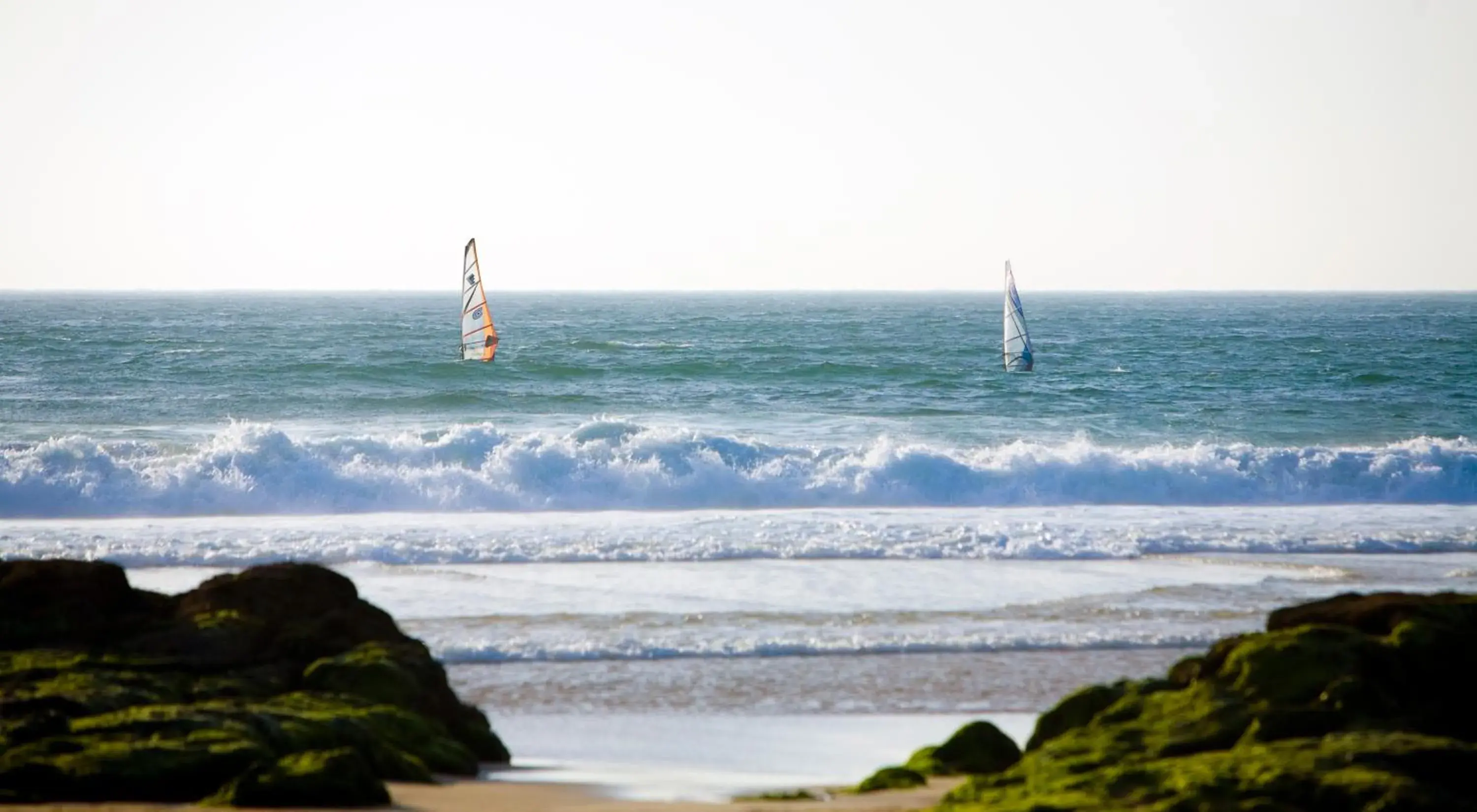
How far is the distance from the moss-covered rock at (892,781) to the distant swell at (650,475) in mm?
15645

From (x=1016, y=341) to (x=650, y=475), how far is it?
2400cm

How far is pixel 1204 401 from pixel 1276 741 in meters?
32.3

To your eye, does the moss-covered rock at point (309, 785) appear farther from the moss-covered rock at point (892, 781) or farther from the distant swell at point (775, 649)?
the distant swell at point (775, 649)

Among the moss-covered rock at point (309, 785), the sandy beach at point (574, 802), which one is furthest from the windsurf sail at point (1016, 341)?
the moss-covered rock at point (309, 785)

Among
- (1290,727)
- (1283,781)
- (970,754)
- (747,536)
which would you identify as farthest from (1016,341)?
(1283,781)

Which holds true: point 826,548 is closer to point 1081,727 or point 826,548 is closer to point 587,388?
point 1081,727

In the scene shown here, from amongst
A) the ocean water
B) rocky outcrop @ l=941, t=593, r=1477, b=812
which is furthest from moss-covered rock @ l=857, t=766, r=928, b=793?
the ocean water

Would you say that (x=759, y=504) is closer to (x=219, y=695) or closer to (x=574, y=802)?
(x=219, y=695)

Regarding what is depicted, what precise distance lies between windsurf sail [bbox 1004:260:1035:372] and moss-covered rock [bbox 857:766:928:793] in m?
31.8

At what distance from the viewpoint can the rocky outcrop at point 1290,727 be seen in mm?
5422

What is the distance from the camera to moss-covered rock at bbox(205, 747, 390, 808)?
20.0 ft

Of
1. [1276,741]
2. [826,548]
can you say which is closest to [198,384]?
[826,548]

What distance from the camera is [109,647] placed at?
7848 mm

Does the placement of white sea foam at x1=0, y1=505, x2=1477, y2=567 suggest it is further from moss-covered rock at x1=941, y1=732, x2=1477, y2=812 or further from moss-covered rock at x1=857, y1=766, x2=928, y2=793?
moss-covered rock at x1=941, y1=732, x2=1477, y2=812
